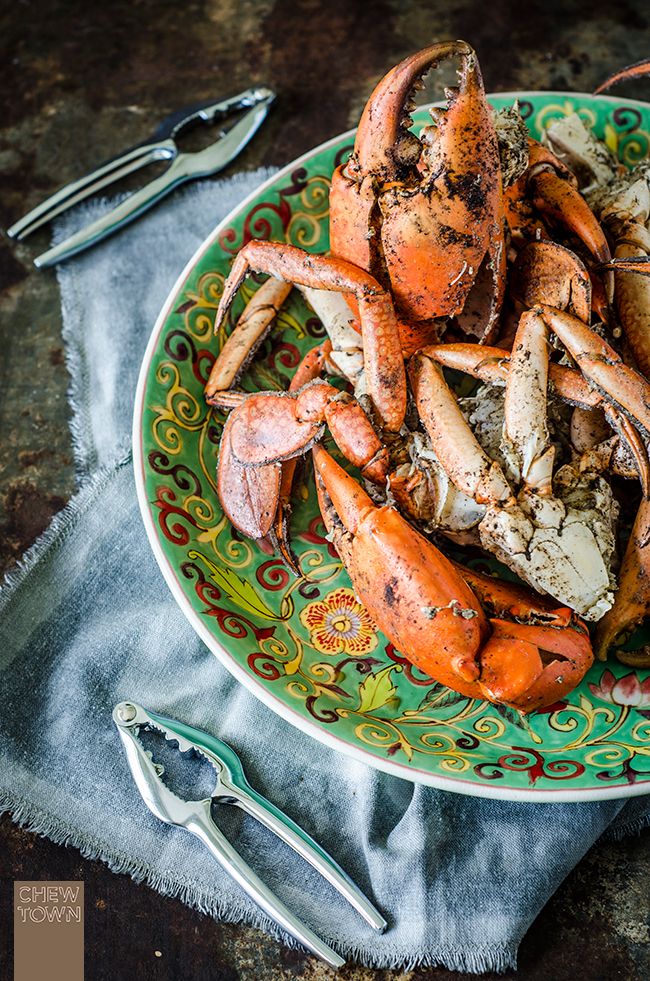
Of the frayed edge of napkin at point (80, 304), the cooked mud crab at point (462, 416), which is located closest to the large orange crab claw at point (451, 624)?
the cooked mud crab at point (462, 416)

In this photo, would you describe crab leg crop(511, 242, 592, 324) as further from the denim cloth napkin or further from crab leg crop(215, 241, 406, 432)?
the denim cloth napkin

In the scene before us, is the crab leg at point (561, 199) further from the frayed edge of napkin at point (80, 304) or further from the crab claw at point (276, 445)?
the frayed edge of napkin at point (80, 304)

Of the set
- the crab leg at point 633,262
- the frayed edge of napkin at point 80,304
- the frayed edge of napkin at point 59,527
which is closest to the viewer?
the crab leg at point 633,262

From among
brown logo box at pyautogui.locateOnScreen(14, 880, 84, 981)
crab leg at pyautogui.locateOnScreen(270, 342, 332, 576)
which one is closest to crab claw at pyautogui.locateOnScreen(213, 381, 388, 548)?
crab leg at pyautogui.locateOnScreen(270, 342, 332, 576)

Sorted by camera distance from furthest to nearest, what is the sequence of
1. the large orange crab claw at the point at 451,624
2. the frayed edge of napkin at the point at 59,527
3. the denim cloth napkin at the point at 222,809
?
the frayed edge of napkin at the point at 59,527
the denim cloth napkin at the point at 222,809
the large orange crab claw at the point at 451,624

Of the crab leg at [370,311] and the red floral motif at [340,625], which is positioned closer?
the crab leg at [370,311]

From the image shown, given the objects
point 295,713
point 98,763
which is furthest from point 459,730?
point 98,763

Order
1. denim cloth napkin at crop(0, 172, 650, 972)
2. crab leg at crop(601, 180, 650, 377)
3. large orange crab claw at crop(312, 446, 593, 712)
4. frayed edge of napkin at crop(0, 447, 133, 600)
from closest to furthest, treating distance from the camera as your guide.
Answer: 1. large orange crab claw at crop(312, 446, 593, 712)
2. denim cloth napkin at crop(0, 172, 650, 972)
3. crab leg at crop(601, 180, 650, 377)
4. frayed edge of napkin at crop(0, 447, 133, 600)
